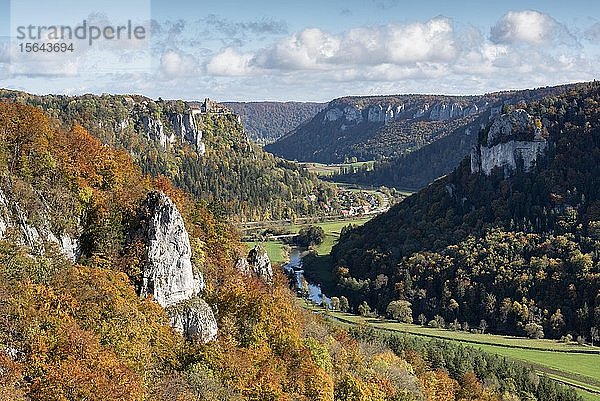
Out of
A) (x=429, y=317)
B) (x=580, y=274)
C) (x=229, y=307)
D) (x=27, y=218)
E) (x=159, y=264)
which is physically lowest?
(x=429, y=317)

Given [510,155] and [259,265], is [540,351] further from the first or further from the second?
[510,155]

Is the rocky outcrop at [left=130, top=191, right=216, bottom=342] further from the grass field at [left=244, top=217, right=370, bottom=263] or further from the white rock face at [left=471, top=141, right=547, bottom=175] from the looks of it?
the white rock face at [left=471, top=141, right=547, bottom=175]

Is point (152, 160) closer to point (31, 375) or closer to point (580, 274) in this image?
point (580, 274)

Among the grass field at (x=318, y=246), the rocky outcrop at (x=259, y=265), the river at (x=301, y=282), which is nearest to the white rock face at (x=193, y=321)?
the rocky outcrop at (x=259, y=265)

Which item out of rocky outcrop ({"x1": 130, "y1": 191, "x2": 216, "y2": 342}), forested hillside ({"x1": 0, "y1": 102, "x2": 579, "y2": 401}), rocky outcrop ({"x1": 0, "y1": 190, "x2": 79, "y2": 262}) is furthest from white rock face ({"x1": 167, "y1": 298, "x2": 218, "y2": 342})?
rocky outcrop ({"x1": 0, "y1": 190, "x2": 79, "y2": 262})

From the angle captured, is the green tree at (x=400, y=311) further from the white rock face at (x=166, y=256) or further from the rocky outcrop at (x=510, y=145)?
the white rock face at (x=166, y=256)

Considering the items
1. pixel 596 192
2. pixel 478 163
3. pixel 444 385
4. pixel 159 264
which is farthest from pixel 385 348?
pixel 478 163
